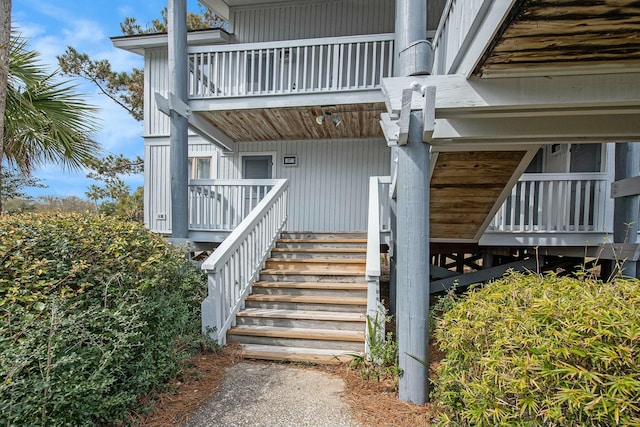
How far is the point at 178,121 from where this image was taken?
575cm

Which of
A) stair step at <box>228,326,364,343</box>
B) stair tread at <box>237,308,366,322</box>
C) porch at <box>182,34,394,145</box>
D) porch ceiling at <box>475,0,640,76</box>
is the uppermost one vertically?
porch at <box>182,34,394,145</box>

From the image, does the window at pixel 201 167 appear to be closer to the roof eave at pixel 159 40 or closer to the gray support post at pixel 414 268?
the roof eave at pixel 159 40

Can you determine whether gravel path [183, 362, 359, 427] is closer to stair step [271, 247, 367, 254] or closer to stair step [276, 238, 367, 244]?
stair step [271, 247, 367, 254]

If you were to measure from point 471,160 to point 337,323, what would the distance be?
2631 millimetres

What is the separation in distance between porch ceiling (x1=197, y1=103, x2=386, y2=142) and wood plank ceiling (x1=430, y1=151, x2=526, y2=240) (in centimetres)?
223

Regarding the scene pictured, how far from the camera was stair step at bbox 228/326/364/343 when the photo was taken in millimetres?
3728

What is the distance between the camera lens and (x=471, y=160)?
3861mm

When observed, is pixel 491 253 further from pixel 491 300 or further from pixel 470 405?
pixel 470 405

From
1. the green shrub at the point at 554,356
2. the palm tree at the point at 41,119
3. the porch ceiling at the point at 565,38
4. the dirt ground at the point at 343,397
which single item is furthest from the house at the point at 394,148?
the palm tree at the point at 41,119

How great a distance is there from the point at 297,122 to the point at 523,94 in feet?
15.8

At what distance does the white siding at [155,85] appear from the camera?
25.3 feet

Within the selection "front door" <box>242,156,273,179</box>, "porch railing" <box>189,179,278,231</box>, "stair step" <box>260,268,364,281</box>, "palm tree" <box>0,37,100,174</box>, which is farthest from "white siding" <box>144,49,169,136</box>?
"stair step" <box>260,268,364,281</box>

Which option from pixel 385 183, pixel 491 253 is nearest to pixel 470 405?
pixel 385 183

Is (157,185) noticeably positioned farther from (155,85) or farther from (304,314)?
(304,314)
